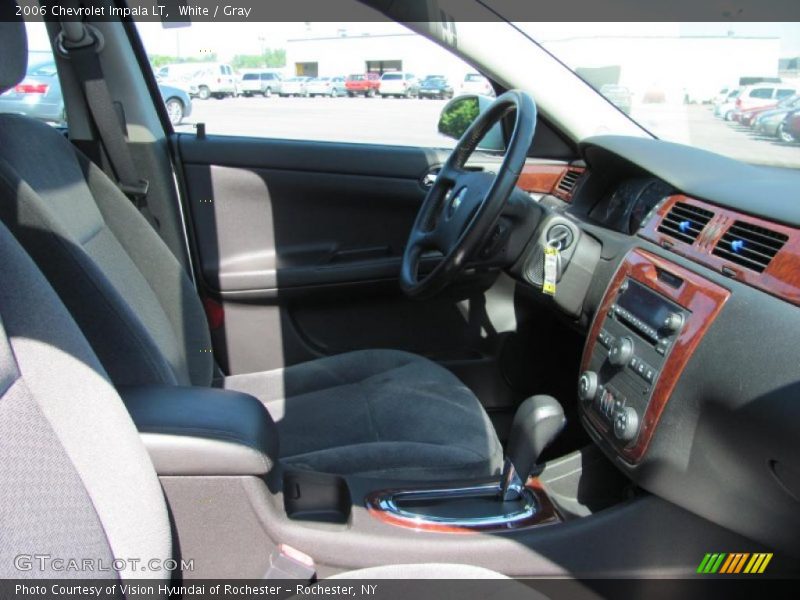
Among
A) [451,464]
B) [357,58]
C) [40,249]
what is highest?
[357,58]

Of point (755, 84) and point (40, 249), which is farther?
point (755, 84)

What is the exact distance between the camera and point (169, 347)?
67.7 inches

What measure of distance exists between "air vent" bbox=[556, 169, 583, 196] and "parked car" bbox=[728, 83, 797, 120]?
1.59 ft

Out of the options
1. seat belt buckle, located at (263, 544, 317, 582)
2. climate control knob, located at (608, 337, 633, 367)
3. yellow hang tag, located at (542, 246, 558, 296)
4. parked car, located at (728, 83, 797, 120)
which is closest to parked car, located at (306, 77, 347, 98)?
yellow hang tag, located at (542, 246, 558, 296)

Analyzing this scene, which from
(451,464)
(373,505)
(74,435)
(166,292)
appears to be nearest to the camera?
(74,435)

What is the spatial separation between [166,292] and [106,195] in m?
0.27

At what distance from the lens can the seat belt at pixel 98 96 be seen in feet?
6.68

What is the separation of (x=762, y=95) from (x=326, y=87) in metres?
1.84

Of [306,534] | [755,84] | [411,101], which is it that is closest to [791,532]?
[306,534]

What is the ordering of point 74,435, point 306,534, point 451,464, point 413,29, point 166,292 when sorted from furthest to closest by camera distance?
A: point 413,29 → point 166,292 → point 451,464 → point 306,534 → point 74,435

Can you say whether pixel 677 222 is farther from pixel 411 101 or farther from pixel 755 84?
pixel 411 101

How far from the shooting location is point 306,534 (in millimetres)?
1302

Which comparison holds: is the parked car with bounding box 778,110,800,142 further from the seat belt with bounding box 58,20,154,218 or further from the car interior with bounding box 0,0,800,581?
the seat belt with bounding box 58,20,154,218

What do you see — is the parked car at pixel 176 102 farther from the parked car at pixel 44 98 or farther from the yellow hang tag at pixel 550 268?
the yellow hang tag at pixel 550 268
